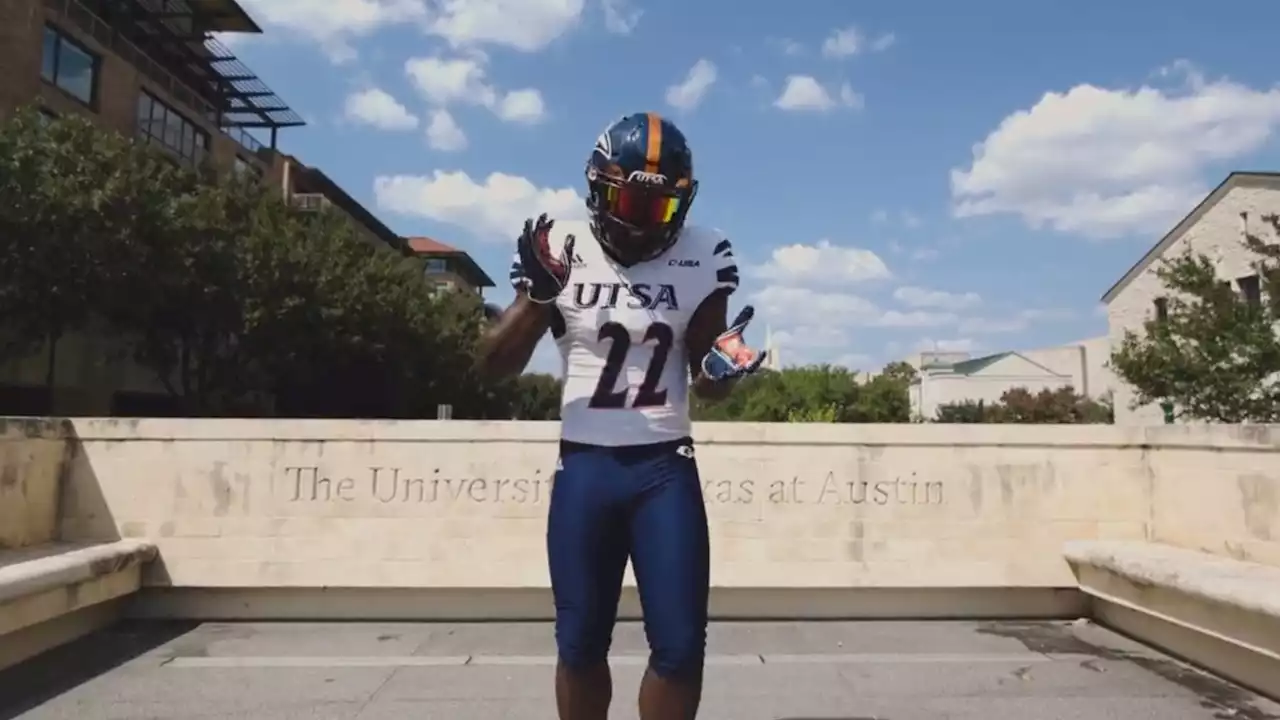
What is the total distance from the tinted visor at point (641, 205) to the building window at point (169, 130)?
36329mm

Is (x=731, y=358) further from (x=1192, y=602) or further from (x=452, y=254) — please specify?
(x=452, y=254)

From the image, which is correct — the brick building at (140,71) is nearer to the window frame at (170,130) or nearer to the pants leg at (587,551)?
the window frame at (170,130)

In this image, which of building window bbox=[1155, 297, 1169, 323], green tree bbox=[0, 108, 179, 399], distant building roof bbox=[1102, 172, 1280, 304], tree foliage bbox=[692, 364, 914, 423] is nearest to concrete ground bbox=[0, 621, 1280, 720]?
green tree bbox=[0, 108, 179, 399]

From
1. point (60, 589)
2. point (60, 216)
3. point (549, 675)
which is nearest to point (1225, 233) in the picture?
point (60, 216)

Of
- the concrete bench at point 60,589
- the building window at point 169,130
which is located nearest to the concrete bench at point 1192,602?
the concrete bench at point 60,589

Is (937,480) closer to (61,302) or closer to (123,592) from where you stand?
(123,592)

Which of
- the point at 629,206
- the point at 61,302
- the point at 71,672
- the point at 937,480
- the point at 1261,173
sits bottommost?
the point at 71,672

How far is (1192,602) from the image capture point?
5637mm

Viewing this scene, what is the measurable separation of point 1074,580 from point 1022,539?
43cm

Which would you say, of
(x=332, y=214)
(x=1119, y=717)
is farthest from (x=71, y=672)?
Answer: (x=332, y=214)

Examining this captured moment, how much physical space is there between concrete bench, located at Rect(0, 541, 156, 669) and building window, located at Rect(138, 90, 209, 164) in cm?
3203

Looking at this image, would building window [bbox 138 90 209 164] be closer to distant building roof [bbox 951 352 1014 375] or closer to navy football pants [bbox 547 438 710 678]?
navy football pants [bbox 547 438 710 678]

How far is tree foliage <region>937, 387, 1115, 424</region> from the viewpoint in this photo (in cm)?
5816

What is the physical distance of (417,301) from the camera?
4197 centimetres
